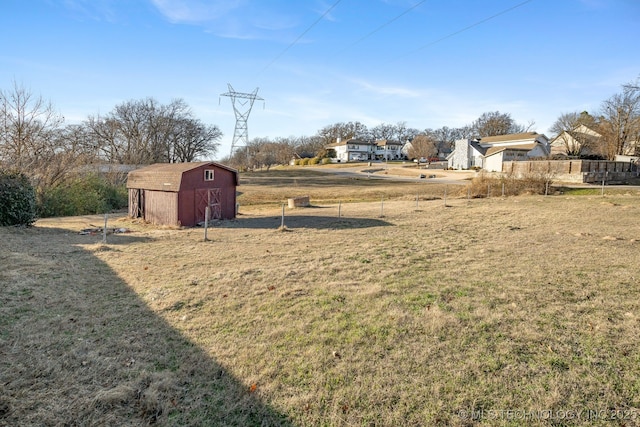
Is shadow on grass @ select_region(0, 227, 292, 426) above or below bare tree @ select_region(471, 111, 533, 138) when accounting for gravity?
below

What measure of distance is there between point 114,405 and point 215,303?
2786 millimetres

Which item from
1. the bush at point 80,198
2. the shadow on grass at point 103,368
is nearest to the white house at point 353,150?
the bush at point 80,198

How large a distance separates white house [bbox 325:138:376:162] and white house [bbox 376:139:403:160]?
6.07 feet

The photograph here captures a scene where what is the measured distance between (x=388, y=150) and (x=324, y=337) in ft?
321

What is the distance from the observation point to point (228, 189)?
21000 mm

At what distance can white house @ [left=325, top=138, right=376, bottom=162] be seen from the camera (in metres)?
93.1

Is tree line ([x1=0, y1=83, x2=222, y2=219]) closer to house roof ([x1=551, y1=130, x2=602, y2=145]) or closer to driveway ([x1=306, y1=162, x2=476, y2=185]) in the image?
driveway ([x1=306, y1=162, x2=476, y2=185])

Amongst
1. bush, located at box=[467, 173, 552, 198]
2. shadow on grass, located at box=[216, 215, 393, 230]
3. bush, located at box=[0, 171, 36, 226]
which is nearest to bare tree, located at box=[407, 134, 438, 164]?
bush, located at box=[467, 173, 552, 198]

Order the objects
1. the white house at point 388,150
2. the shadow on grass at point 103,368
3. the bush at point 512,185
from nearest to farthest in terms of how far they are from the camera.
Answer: the shadow on grass at point 103,368
the bush at point 512,185
the white house at point 388,150

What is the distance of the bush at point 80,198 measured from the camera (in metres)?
22.8

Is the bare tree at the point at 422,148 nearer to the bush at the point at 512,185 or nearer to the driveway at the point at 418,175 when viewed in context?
the driveway at the point at 418,175

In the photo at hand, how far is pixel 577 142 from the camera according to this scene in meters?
55.4

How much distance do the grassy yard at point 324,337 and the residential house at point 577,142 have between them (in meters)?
54.1

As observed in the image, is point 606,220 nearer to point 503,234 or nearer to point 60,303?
point 503,234
